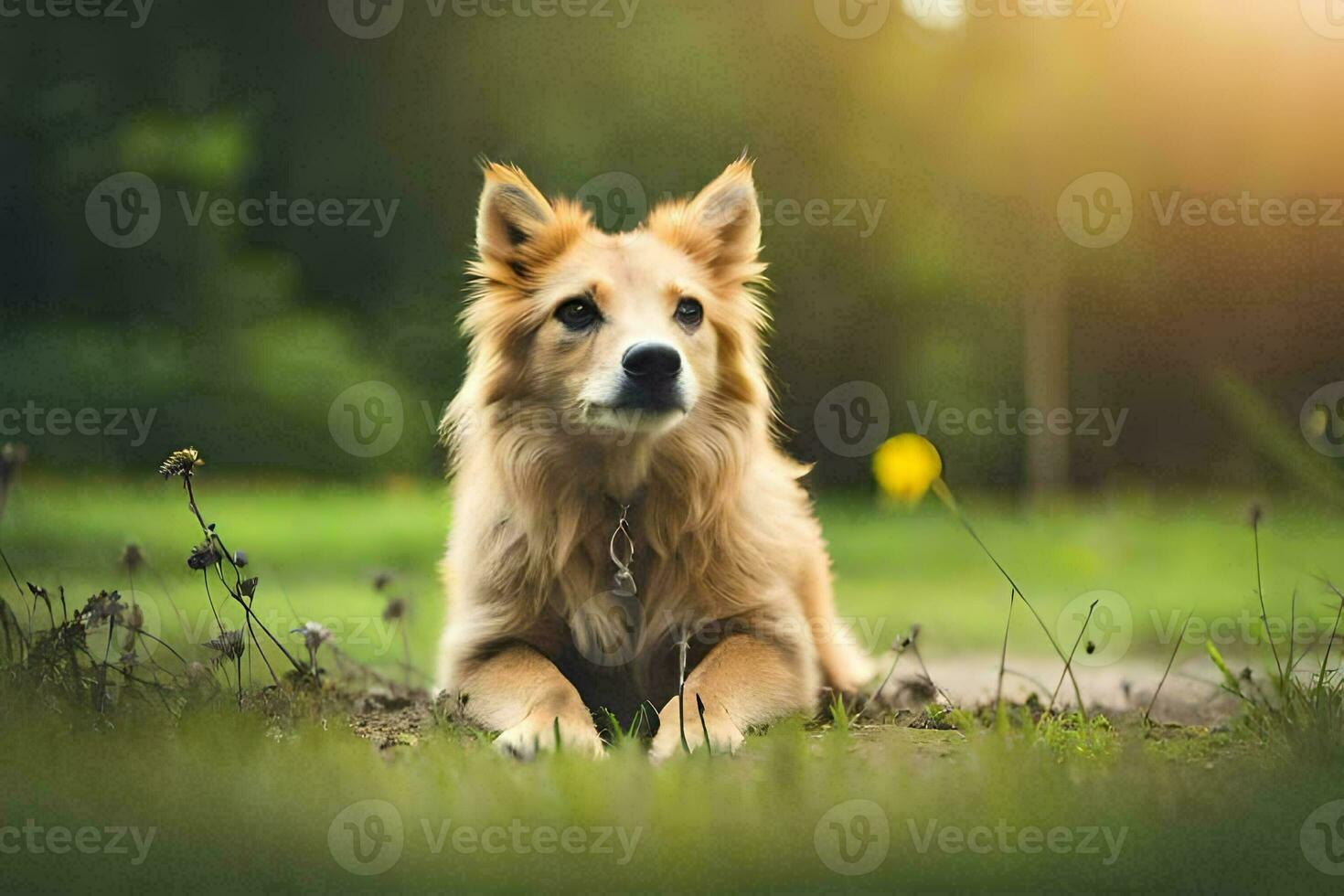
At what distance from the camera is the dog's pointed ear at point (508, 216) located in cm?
426

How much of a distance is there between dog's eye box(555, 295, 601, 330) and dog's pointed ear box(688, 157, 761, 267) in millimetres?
575

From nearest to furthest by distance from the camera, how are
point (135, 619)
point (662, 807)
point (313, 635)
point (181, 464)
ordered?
point (662, 807) < point (181, 464) < point (135, 619) < point (313, 635)

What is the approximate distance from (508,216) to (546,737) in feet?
5.70

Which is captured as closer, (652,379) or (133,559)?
(652,379)

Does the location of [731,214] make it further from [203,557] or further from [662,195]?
[662,195]

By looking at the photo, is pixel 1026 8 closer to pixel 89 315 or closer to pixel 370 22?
pixel 370 22

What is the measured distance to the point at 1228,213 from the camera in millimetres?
10516

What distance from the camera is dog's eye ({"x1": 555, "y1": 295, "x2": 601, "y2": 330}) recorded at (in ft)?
13.3

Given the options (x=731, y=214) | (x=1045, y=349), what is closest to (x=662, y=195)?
(x=1045, y=349)

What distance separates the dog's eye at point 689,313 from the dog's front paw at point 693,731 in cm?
117

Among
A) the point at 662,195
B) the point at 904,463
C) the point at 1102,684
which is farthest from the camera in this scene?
the point at 662,195

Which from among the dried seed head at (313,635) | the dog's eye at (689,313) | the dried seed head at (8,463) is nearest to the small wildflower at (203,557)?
the dried seed head at (313,635)

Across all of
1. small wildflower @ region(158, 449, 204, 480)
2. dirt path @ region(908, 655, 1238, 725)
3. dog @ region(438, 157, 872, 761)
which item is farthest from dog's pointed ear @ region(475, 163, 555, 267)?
dirt path @ region(908, 655, 1238, 725)

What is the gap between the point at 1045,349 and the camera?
41.0 ft
